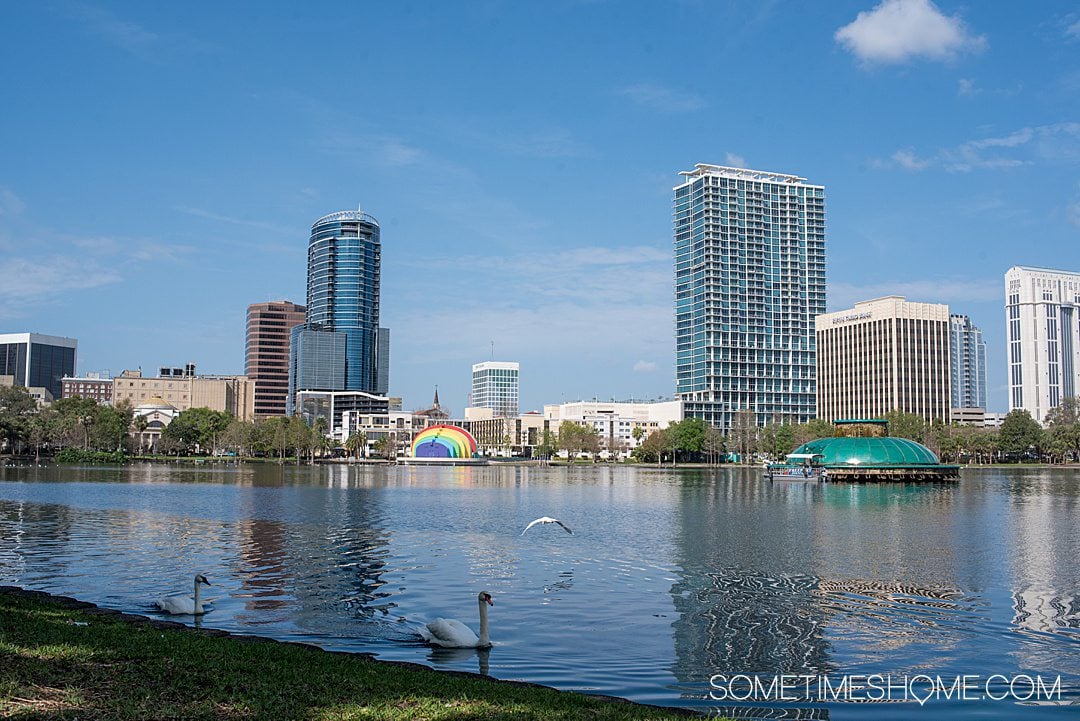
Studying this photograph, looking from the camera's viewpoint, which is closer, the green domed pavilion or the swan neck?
the swan neck

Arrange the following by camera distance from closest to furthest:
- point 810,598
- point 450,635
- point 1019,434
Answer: point 450,635, point 810,598, point 1019,434

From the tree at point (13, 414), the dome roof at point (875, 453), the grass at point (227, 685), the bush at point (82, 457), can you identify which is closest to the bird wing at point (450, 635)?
the grass at point (227, 685)

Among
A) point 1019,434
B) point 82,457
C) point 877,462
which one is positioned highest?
point 1019,434

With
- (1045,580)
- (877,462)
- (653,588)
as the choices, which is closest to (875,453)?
(877,462)

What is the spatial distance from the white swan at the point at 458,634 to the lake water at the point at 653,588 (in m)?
0.34

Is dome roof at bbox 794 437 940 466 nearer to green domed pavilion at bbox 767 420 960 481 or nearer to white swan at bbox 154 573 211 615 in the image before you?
green domed pavilion at bbox 767 420 960 481

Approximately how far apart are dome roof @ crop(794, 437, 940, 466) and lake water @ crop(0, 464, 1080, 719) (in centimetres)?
6201

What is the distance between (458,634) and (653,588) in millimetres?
10595

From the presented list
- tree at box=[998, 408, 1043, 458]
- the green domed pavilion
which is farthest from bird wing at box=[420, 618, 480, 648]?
tree at box=[998, 408, 1043, 458]

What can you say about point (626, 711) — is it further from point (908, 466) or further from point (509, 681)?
point (908, 466)

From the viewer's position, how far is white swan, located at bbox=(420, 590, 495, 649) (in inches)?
837

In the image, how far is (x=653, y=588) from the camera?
30188mm

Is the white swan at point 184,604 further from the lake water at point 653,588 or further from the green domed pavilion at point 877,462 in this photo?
the green domed pavilion at point 877,462

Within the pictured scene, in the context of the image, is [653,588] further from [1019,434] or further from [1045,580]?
[1019,434]
